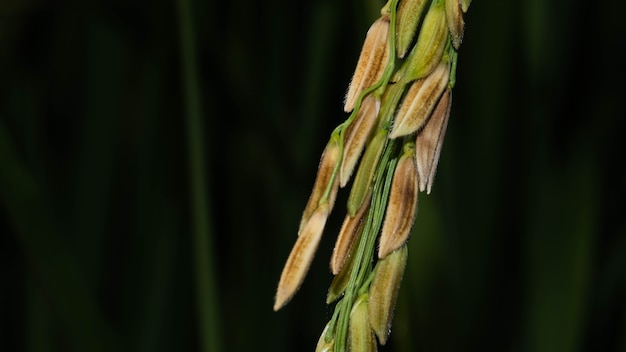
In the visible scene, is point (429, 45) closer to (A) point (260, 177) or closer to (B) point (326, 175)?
(B) point (326, 175)

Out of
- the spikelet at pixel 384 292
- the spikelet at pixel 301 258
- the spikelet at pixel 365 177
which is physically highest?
the spikelet at pixel 365 177

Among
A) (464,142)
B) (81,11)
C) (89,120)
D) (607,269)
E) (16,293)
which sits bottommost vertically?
(607,269)

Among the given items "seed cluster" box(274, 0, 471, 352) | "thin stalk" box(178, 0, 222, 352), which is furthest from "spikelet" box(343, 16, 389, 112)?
"thin stalk" box(178, 0, 222, 352)

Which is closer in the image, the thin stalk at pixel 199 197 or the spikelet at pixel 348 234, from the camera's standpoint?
the spikelet at pixel 348 234

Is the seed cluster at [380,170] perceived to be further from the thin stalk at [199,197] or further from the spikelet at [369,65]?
the thin stalk at [199,197]

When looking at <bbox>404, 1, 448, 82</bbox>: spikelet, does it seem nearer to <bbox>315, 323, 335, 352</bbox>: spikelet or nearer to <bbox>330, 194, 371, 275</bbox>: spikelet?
<bbox>330, 194, 371, 275</bbox>: spikelet

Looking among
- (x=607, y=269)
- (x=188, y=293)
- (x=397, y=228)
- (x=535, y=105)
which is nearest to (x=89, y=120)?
(x=188, y=293)

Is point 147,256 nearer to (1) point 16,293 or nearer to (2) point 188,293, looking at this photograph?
(2) point 188,293

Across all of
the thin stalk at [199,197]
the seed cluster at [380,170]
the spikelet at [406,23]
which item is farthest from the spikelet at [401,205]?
the thin stalk at [199,197]
